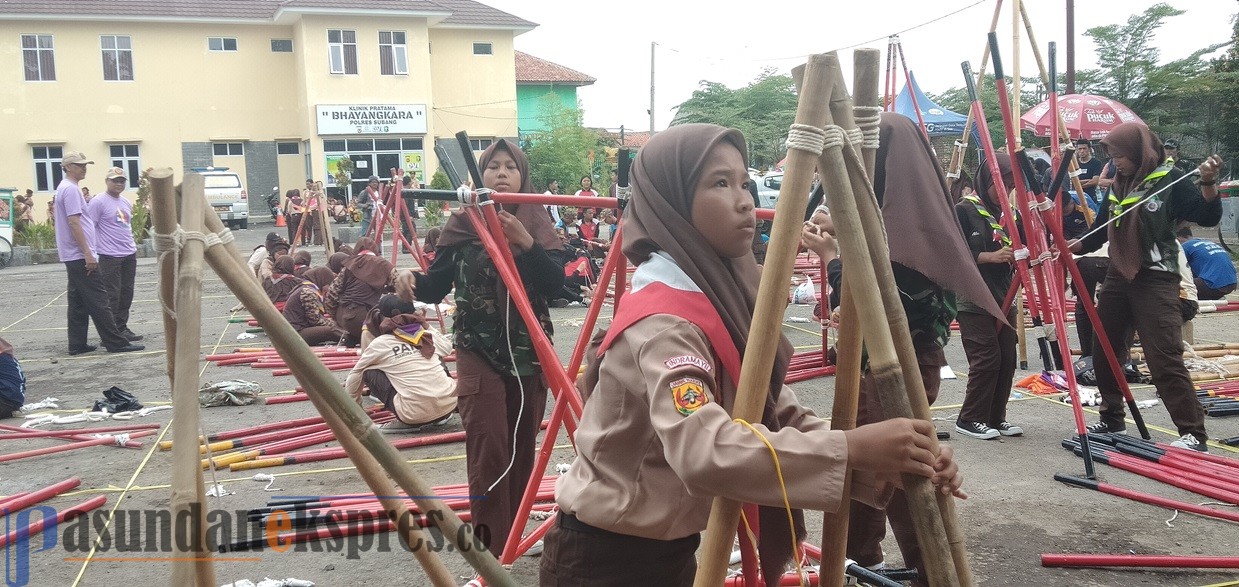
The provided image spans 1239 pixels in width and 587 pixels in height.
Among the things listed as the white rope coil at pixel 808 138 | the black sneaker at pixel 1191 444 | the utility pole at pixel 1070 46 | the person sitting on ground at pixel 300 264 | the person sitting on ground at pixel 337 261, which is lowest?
the black sneaker at pixel 1191 444

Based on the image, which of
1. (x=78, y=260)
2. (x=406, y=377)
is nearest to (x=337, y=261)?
(x=78, y=260)

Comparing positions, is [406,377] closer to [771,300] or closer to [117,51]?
[771,300]

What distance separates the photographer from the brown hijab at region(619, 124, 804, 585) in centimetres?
208

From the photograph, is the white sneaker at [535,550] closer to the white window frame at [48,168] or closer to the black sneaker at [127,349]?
the black sneaker at [127,349]

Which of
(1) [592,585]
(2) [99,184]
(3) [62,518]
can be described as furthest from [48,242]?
(1) [592,585]

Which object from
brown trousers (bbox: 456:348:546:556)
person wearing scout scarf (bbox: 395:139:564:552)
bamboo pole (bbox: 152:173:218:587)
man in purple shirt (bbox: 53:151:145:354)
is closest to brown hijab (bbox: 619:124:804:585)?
bamboo pole (bbox: 152:173:218:587)

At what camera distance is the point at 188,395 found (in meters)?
1.91

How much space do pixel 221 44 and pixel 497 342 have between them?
1322 inches

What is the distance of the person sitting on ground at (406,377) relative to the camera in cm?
645

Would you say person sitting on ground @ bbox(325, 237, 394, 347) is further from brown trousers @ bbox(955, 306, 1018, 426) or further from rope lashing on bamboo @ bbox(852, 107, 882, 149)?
rope lashing on bamboo @ bbox(852, 107, 882, 149)

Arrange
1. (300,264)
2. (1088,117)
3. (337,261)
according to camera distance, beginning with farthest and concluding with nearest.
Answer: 1. (1088,117)
2. (300,264)
3. (337,261)

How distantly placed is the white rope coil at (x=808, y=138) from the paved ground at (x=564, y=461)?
107 inches

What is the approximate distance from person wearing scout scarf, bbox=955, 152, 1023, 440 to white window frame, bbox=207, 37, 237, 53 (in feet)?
107

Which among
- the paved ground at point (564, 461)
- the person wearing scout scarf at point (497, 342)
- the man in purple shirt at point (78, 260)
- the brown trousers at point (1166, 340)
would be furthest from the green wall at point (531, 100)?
the person wearing scout scarf at point (497, 342)
